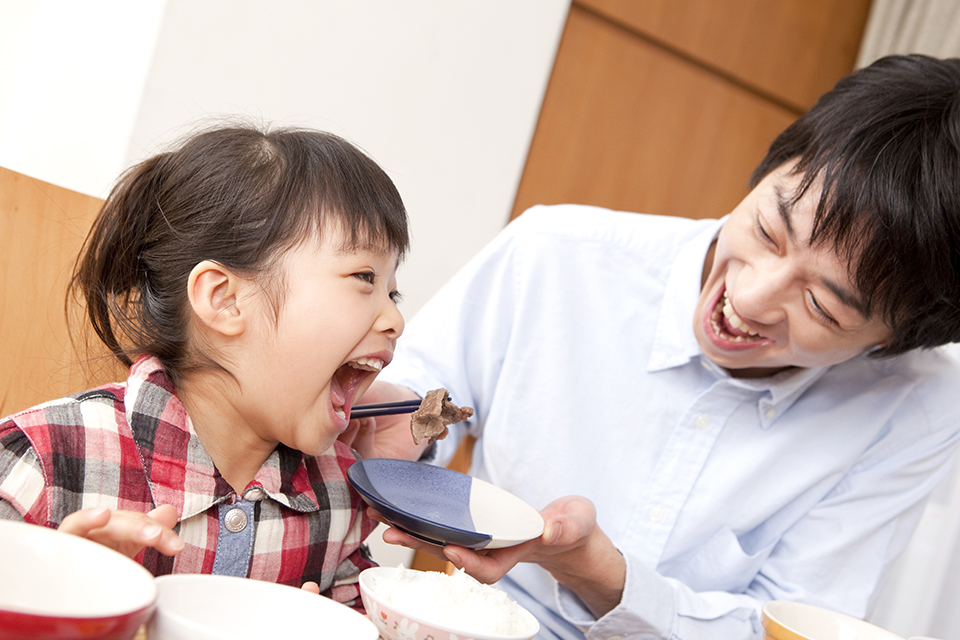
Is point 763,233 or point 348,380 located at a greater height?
point 763,233

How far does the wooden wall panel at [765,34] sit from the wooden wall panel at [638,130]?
58 millimetres

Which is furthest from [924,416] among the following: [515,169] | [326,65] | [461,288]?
[326,65]

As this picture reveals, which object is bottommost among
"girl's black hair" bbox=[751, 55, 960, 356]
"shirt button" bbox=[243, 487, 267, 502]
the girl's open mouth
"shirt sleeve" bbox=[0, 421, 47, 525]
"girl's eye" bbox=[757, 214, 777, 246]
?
"shirt button" bbox=[243, 487, 267, 502]

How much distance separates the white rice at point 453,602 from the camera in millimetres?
595

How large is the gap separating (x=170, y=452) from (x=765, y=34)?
117 inches

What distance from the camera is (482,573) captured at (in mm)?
778

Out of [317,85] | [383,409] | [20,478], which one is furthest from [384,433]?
[317,85]

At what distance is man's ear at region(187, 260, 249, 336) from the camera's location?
0.87 metres

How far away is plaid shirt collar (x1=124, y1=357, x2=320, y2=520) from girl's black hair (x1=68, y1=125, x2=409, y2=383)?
89 millimetres

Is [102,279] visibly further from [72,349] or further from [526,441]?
[526,441]

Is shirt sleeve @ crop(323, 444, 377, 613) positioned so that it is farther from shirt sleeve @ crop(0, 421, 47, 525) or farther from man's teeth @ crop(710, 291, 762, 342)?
man's teeth @ crop(710, 291, 762, 342)

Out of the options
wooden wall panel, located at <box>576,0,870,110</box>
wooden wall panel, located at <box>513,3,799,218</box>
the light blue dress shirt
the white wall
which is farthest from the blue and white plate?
wooden wall panel, located at <box>576,0,870,110</box>

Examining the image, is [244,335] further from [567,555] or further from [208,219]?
[567,555]

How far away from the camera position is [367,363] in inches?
36.0
